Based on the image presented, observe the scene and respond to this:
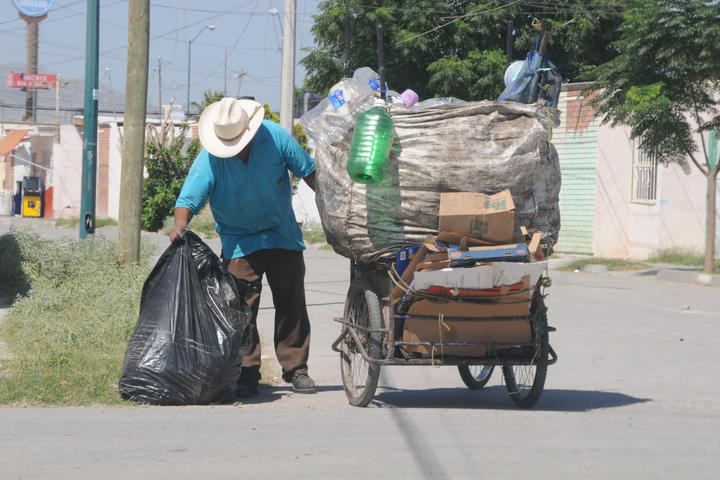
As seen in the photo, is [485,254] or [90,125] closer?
[485,254]

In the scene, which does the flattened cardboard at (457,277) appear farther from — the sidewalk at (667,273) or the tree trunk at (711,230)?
the tree trunk at (711,230)

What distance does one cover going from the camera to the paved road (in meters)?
4.25

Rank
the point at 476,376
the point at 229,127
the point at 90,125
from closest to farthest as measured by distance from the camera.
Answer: the point at 229,127
the point at 476,376
the point at 90,125

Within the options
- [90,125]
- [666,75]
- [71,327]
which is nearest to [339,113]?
[71,327]

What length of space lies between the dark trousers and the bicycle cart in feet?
1.66

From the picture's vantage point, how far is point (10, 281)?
1184cm

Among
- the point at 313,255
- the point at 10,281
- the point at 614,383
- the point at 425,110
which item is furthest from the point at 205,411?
the point at 313,255

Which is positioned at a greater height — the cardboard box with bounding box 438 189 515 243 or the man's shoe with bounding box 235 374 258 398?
the cardboard box with bounding box 438 189 515 243

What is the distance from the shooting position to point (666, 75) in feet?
54.0

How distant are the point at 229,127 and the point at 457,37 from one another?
23061 millimetres

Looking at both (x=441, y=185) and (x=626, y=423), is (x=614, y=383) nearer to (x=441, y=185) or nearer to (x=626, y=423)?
(x=626, y=423)

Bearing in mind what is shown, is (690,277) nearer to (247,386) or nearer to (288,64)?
(288,64)

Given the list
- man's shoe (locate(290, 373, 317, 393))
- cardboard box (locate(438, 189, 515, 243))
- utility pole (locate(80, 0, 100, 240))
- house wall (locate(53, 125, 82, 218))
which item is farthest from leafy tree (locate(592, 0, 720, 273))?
house wall (locate(53, 125, 82, 218))

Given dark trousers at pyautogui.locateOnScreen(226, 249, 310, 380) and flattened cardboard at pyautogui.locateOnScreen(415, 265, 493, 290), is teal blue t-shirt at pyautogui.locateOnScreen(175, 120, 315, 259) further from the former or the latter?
flattened cardboard at pyautogui.locateOnScreen(415, 265, 493, 290)
